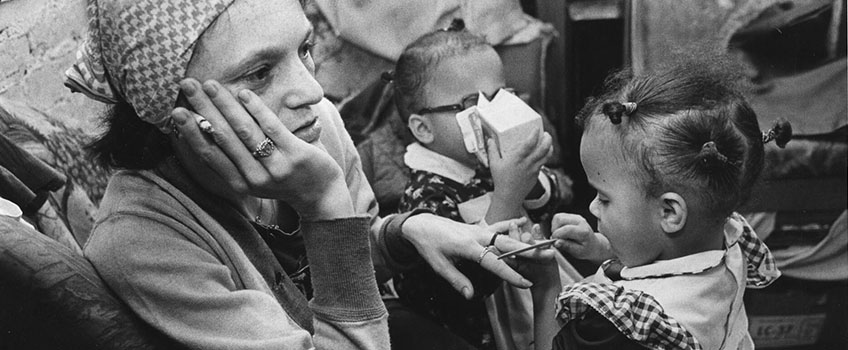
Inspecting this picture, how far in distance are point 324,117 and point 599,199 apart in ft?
1.71

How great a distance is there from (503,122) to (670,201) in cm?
51

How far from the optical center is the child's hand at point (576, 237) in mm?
1775

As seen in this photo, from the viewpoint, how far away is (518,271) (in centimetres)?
178

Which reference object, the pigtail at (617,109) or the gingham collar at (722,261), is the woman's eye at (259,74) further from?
the gingham collar at (722,261)

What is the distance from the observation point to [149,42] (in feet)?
4.29

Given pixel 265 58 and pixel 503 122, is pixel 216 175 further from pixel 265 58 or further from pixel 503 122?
pixel 503 122

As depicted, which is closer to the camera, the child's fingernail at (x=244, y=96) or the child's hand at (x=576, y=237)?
the child's fingernail at (x=244, y=96)

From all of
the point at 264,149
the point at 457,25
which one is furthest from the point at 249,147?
the point at 457,25

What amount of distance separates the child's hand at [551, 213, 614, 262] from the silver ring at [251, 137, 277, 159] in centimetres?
65

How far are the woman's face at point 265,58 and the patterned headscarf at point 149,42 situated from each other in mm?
22

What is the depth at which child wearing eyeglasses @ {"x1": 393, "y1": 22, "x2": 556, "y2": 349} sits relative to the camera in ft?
6.49

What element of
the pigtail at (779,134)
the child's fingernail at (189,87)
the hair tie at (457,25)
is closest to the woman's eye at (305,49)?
the child's fingernail at (189,87)

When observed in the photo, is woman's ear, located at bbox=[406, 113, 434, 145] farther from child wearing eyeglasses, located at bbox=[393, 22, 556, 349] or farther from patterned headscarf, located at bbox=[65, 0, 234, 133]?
patterned headscarf, located at bbox=[65, 0, 234, 133]

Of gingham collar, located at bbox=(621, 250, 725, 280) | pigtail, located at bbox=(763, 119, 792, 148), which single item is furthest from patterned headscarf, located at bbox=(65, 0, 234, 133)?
pigtail, located at bbox=(763, 119, 792, 148)
